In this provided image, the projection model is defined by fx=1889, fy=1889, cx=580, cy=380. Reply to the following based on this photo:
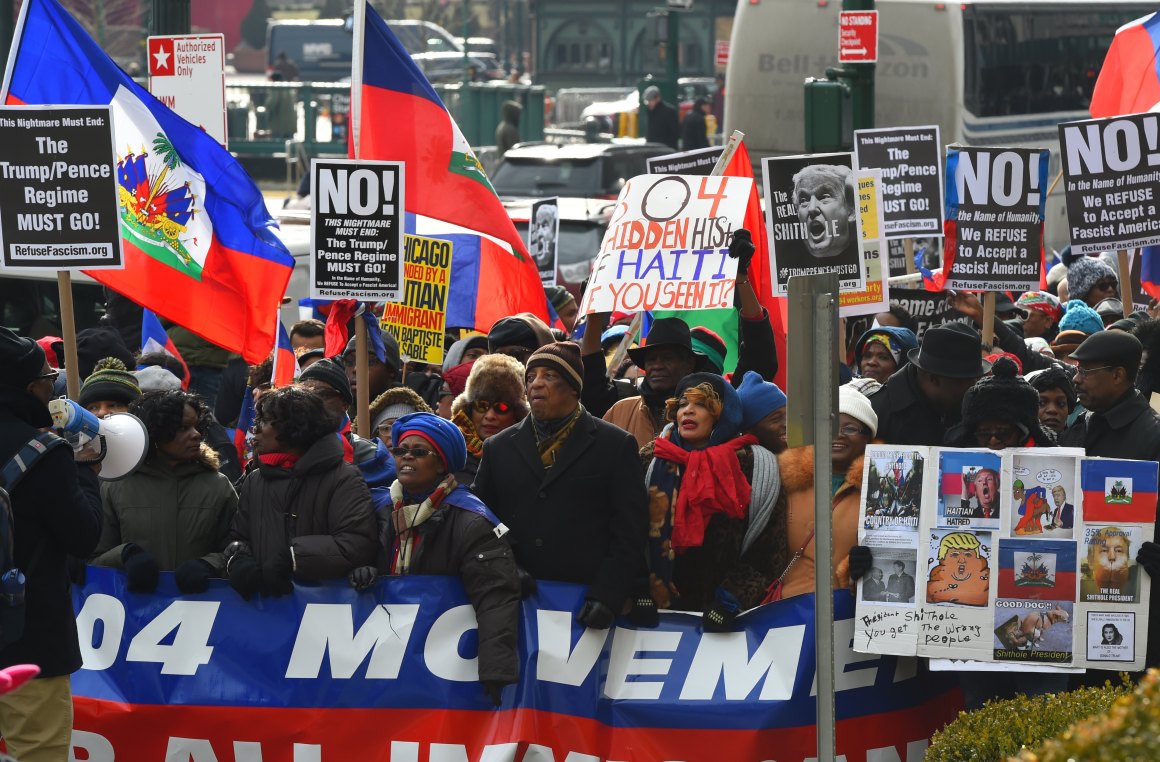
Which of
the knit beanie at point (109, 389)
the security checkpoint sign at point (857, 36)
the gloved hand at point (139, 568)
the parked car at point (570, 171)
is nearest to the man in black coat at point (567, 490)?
the gloved hand at point (139, 568)

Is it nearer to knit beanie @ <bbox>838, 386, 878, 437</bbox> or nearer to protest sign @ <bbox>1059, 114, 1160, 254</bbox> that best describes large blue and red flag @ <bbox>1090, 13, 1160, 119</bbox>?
protest sign @ <bbox>1059, 114, 1160, 254</bbox>

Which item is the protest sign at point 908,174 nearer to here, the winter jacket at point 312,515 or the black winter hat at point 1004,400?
the black winter hat at point 1004,400

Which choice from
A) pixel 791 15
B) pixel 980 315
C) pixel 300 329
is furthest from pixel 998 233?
pixel 791 15

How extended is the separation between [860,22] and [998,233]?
17.9ft

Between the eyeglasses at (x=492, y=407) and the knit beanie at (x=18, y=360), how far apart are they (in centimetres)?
186

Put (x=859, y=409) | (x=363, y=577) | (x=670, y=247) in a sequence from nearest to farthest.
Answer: (x=363, y=577) → (x=859, y=409) → (x=670, y=247)

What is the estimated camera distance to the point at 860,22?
15109 mm

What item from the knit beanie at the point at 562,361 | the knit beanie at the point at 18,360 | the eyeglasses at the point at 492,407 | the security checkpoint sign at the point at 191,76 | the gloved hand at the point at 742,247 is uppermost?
the security checkpoint sign at the point at 191,76

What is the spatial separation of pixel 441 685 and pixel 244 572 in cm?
74

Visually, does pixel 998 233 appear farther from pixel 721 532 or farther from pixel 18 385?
pixel 18 385

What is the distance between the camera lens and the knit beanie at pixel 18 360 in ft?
17.5

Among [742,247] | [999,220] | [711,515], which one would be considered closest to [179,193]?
[742,247]

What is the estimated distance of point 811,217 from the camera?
8.57 metres

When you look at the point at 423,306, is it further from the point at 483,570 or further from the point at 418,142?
the point at 483,570
